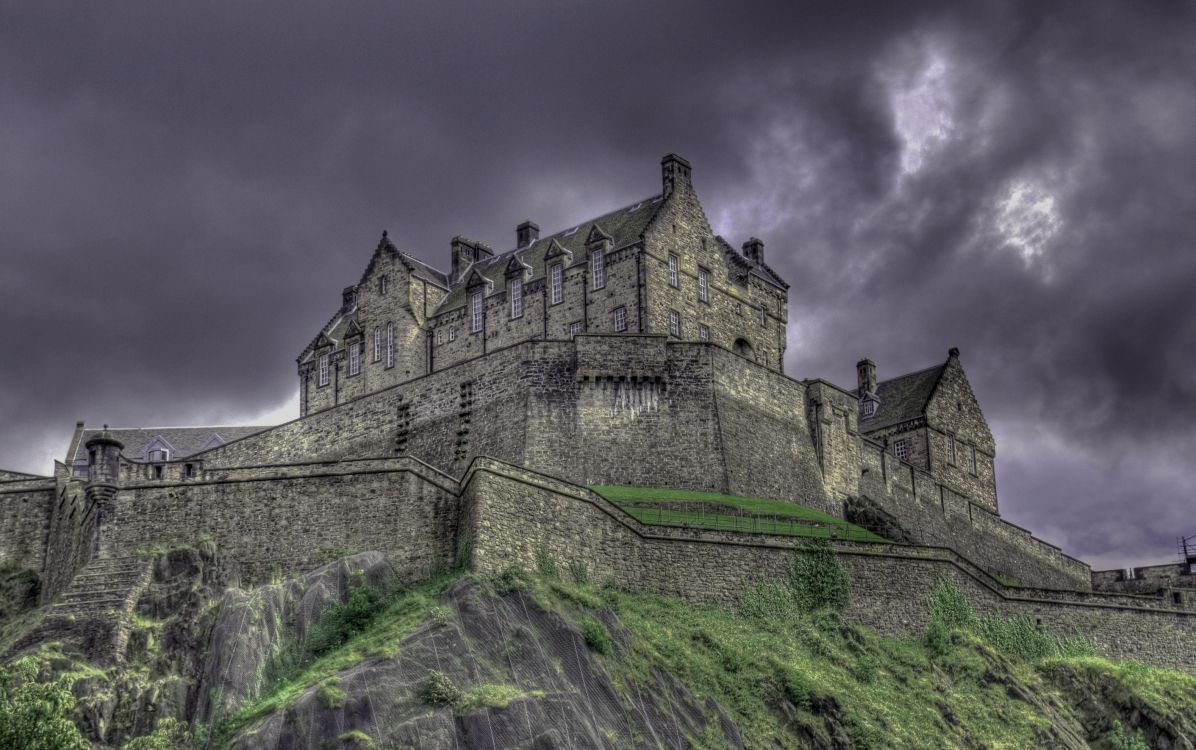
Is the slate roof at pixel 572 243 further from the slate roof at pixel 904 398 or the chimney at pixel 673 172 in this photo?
the slate roof at pixel 904 398

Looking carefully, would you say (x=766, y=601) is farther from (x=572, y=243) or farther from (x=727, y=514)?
(x=572, y=243)

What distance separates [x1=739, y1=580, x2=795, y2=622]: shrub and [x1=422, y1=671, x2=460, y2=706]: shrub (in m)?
15.0

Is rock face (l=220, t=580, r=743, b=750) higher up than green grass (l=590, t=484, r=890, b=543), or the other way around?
green grass (l=590, t=484, r=890, b=543)

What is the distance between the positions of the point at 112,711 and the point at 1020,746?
30.7 m

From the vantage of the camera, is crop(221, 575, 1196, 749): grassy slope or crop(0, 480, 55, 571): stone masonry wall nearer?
crop(221, 575, 1196, 749): grassy slope

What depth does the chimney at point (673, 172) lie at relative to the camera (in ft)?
257

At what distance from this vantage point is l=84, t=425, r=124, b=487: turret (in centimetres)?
5325

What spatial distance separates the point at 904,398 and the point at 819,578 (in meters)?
33.0

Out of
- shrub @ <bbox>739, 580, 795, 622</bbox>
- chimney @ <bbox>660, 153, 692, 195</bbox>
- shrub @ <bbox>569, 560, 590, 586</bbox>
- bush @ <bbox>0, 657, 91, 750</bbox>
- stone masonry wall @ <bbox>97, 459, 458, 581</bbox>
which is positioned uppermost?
chimney @ <bbox>660, 153, 692, 195</bbox>

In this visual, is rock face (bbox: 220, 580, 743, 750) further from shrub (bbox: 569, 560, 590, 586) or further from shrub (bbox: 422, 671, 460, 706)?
shrub (bbox: 569, 560, 590, 586)

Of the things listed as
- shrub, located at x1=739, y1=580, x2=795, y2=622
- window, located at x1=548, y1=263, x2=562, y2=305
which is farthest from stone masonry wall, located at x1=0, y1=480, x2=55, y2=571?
window, located at x1=548, y1=263, x2=562, y2=305

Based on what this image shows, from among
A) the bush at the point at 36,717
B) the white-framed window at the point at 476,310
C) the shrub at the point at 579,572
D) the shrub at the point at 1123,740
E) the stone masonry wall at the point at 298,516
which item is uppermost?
the white-framed window at the point at 476,310

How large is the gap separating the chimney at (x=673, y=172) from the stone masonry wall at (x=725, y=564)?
24741mm

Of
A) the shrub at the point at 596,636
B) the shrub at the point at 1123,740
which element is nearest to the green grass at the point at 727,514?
the shrub at the point at 596,636
